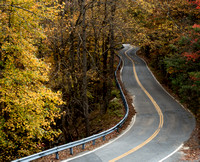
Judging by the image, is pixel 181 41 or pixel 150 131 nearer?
pixel 150 131

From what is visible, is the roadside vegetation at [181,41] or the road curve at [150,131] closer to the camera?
Answer: the road curve at [150,131]

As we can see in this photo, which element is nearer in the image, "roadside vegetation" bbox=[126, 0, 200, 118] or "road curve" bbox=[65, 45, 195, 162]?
"road curve" bbox=[65, 45, 195, 162]

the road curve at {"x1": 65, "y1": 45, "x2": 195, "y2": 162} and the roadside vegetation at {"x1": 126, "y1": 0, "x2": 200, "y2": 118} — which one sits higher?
the roadside vegetation at {"x1": 126, "y1": 0, "x2": 200, "y2": 118}

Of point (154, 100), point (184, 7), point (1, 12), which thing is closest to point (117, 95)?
point (154, 100)

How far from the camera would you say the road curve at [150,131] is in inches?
430

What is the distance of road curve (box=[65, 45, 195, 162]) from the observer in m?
10.9

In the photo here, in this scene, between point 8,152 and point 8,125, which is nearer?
point 8,125

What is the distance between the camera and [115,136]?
14.6m

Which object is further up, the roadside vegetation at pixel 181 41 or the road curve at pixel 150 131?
the roadside vegetation at pixel 181 41

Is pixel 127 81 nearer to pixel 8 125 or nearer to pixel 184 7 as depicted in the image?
pixel 184 7

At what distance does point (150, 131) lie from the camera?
614 inches

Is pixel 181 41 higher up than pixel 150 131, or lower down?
higher up

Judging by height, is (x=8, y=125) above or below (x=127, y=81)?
above

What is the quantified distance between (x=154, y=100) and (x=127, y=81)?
7.98 meters
